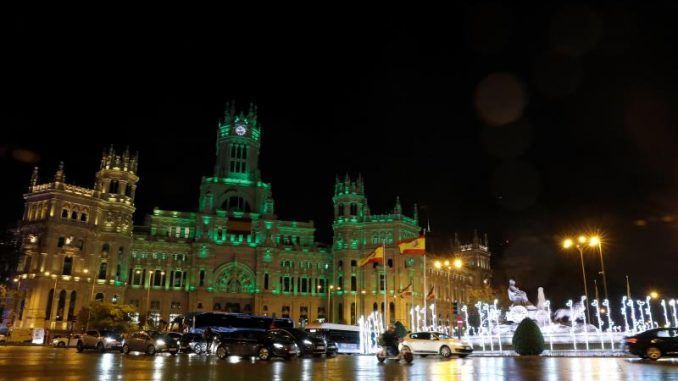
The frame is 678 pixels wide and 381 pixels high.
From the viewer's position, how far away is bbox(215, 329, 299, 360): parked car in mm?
29844

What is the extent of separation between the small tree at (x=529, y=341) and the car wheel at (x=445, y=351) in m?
4.24

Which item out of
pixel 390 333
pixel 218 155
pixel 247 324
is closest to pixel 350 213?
pixel 218 155

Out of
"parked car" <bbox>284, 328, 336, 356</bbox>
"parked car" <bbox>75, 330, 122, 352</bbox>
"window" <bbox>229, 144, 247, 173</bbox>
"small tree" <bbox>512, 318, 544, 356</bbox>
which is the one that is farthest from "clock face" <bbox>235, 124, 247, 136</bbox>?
"small tree" <bbox>512, 318, 544, 356</bbox>

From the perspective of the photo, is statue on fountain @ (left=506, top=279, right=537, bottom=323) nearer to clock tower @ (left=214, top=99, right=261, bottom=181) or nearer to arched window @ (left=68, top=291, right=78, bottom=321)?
clock tower @ (left=214, top=99, right=261, bottom=181)

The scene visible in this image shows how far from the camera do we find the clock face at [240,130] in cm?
10875

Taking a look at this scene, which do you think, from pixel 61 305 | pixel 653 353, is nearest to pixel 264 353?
pixel 653 353

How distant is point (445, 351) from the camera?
32.1 m

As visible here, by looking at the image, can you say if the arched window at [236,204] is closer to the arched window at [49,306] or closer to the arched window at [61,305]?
the arched window at [61,305]

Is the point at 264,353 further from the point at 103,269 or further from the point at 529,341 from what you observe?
the point at 103,269

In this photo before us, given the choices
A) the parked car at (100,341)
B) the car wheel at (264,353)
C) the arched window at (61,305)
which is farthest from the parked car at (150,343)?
the arched window at (61,305)

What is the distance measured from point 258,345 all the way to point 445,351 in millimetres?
10913

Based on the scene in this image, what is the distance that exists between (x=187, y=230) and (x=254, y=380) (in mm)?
85431

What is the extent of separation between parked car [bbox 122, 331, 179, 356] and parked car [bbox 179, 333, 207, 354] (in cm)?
243

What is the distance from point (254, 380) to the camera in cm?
1585
